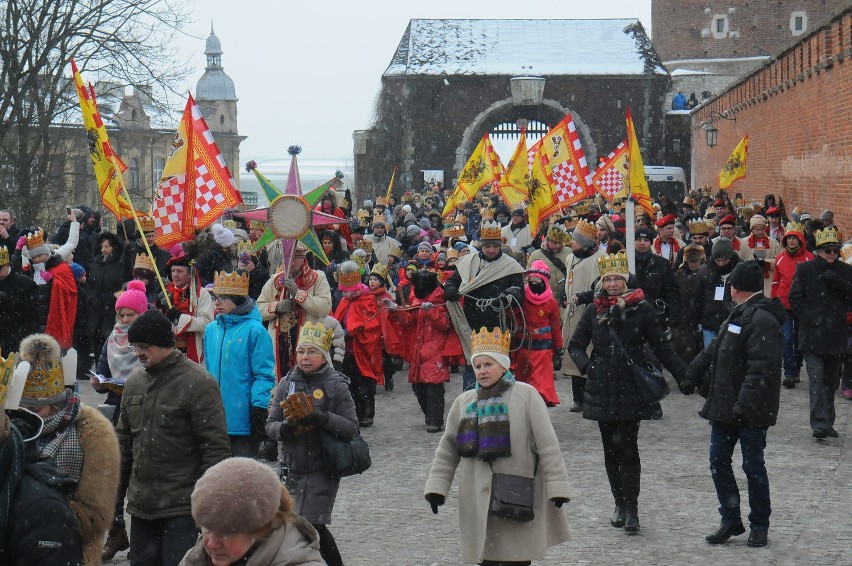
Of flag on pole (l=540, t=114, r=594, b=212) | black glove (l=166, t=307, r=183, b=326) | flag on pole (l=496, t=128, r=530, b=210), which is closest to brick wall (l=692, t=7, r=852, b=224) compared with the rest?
flag on pole (l=540, t=114, r=594, b=212)

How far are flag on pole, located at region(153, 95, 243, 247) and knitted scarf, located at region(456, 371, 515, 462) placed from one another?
545cm

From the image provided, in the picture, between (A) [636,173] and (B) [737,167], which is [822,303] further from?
(B) [737,167]

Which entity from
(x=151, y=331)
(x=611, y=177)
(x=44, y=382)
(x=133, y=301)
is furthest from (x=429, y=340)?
(x=611, y=177)

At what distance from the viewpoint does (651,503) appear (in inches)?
335

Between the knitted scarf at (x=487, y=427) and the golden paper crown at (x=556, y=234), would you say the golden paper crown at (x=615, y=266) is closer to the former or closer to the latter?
the knitted scarf at (x=487, y=427)

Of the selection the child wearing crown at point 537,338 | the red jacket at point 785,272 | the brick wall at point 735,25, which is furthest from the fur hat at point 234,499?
the brick wall at point 735,25

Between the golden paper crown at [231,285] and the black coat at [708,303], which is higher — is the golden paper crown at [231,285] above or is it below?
above

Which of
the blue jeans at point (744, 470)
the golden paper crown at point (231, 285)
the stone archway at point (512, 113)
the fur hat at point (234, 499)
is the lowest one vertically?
the blue jeans at point (744, 470)

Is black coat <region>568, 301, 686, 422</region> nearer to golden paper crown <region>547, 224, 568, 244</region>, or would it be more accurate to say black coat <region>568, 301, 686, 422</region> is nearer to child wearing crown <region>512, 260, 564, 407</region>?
child wearing crown <region>512, 260, 564, 407</region>

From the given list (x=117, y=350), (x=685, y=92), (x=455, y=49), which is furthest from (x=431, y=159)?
(x=117, y=350)

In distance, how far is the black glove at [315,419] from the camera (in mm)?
6402

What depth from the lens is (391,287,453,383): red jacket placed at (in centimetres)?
1125

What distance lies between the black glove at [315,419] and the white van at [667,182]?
38.4m

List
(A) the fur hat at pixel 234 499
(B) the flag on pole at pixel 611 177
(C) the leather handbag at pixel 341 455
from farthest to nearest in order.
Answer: (B) the flag on pole at pixel 611 177, (C) the leather handbag at pixel 341 455, (A) the fur hat at pixel 234 499
